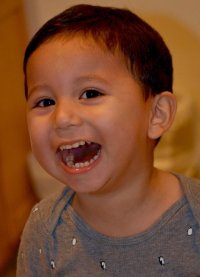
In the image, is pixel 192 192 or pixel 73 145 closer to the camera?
pixel 73 145

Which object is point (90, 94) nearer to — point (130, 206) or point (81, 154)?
point (81, 154)

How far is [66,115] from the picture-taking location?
726 mm

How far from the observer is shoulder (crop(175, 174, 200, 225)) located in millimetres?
837

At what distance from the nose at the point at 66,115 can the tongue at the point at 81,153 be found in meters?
0.07

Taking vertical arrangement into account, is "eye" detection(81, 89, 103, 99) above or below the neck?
above

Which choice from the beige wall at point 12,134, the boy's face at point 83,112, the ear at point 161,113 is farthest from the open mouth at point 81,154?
the beige wall at point 12,134

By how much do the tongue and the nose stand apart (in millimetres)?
70

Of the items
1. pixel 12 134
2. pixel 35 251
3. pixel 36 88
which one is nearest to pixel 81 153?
pixel 36 88

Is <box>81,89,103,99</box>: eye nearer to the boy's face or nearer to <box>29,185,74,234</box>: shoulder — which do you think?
the boy's face

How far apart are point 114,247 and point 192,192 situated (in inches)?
6.5

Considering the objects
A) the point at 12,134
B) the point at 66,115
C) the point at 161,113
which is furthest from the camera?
the point at 12,134

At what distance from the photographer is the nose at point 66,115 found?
72 cm

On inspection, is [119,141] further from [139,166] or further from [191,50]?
[191,50]

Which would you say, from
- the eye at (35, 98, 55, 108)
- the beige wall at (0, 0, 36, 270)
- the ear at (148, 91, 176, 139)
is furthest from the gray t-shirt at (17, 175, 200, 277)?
the beige wall at (0, 0, 36, 270)
